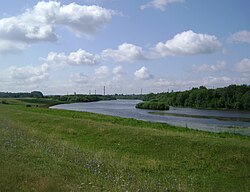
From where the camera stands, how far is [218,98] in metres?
95.9

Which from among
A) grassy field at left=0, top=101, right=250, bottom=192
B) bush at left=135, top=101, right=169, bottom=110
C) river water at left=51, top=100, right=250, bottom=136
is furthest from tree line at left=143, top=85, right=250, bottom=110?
grassy field at left=0, top=101, right=250, bottom=192

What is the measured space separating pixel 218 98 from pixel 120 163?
89913 millimetres

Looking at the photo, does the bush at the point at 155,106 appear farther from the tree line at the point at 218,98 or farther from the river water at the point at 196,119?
the tree line at the point at 218,98

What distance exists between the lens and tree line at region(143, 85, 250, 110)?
88312 mm

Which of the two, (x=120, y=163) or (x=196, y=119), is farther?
(x=196, y=119)

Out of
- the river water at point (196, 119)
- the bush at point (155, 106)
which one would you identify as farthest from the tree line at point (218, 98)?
the bush at point (155, 106)

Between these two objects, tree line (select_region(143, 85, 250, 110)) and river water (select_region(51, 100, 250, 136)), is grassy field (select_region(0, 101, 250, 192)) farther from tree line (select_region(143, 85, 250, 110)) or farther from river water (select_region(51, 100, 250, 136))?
tree line (select_region(143, 85, 250, 110))

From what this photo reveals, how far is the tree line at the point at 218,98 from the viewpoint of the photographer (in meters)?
88.3

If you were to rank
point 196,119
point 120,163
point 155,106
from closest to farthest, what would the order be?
point 120,163
point 196,119
point 155,106

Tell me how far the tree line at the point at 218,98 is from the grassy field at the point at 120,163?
2986 inches

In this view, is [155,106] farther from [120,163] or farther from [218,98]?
[120,163]

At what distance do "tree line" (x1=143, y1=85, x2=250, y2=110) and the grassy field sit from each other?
249 feet

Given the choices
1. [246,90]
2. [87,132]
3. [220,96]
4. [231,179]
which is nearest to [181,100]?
[220,96]

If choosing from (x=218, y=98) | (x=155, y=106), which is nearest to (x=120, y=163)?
(x=155, y=106)
